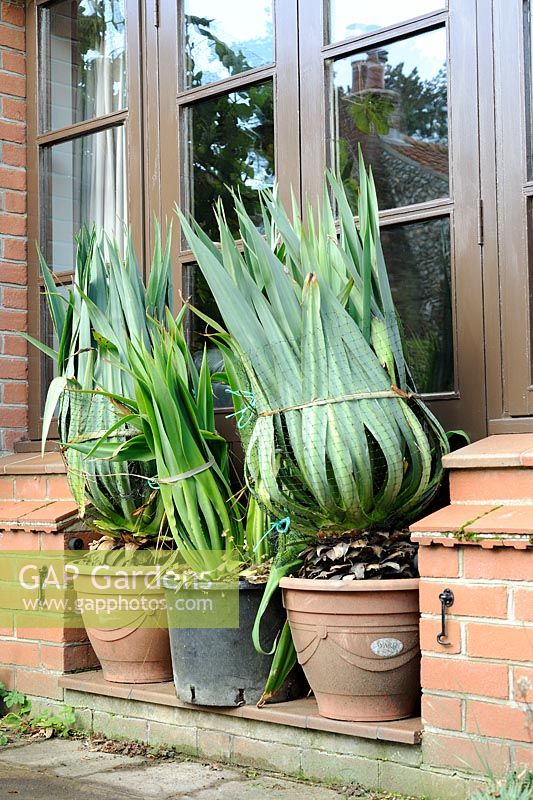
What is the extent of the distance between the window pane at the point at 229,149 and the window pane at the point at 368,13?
330 millimetres

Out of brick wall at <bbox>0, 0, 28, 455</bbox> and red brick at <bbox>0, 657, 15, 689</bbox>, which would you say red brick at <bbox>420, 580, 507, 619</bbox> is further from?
brick wall at <bbox>0, 0, 28, 455</bbox>

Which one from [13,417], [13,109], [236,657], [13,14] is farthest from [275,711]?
[13,14]

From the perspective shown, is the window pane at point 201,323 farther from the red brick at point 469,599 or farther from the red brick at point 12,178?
the red brick at point 469,599

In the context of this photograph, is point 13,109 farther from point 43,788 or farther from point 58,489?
point 43,788

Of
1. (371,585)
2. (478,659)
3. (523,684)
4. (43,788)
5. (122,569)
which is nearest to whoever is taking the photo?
(523,684)

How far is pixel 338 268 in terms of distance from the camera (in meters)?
2.75

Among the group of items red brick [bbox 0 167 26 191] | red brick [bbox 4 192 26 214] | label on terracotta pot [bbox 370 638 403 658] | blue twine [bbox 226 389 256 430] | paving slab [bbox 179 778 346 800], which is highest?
red brick [bbox 0 167 26 191]

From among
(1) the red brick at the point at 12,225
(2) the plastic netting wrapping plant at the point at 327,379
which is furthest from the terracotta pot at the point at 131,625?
(1) the red brick at the point at 12,225

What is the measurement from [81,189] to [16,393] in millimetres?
852

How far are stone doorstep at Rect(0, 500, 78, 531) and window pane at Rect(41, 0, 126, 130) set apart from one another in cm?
153

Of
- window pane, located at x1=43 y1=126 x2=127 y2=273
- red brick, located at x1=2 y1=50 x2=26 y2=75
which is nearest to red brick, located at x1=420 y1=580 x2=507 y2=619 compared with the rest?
window pane, located at x1=43 y1=126 x2=127 y2=273

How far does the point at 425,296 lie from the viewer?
3.04 m

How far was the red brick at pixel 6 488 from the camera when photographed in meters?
3.91

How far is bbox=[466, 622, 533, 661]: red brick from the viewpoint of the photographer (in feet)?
7.59
